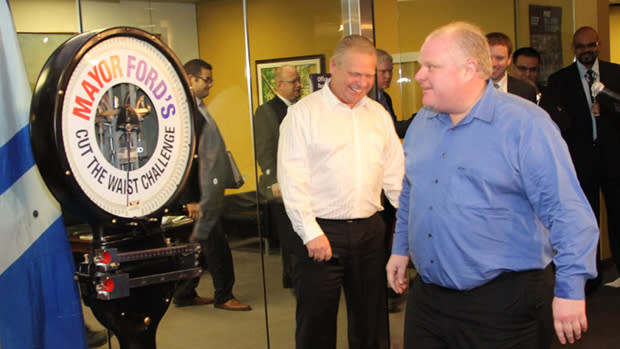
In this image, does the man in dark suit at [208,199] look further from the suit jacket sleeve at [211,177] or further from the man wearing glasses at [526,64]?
the man wearing glasses at [526,64]

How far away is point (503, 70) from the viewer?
384 centimetres

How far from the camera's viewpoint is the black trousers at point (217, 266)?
119 inches

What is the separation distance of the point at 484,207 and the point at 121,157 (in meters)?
1.09

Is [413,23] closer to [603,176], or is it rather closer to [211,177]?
[603,176]

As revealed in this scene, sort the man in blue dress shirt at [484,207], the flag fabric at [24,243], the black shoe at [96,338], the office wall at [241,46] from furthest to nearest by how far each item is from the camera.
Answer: the office wall at [241,46] < the black shoe at [96,338] < the flag fabric at [24,243] < the man in blue dress shirt at [484,207]

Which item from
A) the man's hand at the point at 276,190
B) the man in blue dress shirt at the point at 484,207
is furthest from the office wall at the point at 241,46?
the man in blue dress shirt at the point at 484,207

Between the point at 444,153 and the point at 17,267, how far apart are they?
146 centimetres

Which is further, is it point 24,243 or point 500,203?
point 24,243

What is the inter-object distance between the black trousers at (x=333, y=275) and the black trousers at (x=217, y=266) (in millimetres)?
325

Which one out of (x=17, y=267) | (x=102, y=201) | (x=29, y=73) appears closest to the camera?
(x=102, y=201)

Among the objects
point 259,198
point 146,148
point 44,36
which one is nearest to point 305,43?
point 259,198

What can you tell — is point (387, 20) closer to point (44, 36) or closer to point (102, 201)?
point (44, 36)

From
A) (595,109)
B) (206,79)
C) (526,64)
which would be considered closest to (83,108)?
(206,79)

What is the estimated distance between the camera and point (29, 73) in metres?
2.51
